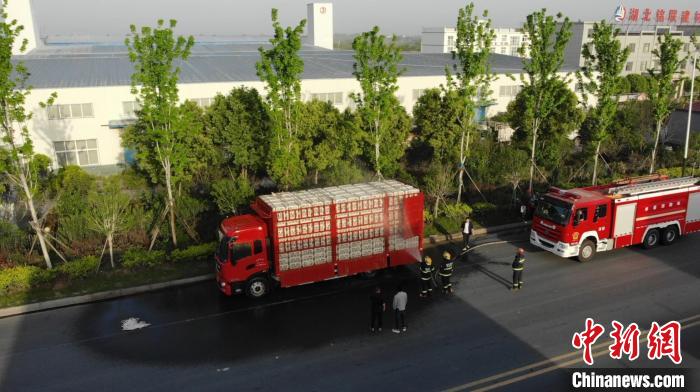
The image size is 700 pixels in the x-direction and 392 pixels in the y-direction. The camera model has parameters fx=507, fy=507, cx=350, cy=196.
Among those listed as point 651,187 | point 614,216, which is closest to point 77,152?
point 614,216

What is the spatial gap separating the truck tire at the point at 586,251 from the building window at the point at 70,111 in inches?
1147

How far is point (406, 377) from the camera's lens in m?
12.1

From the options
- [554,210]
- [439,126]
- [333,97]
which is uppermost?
[333,97]

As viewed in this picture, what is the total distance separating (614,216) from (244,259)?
1358cm

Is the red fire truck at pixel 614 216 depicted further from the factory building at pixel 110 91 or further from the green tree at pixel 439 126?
the factory building at pixel 110 91

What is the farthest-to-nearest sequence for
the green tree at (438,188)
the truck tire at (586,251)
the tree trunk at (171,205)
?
the green tree at (438,188)
the tree trunk at (171,205)
the truck tire at (586,251)

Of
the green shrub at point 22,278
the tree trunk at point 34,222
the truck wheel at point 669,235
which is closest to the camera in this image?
the green shrub at point 22,278

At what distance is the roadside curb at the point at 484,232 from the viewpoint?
21.6 m

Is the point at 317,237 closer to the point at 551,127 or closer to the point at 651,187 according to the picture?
the point at 651,187

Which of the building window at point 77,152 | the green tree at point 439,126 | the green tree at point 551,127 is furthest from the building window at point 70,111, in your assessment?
the green tree at point 551,127

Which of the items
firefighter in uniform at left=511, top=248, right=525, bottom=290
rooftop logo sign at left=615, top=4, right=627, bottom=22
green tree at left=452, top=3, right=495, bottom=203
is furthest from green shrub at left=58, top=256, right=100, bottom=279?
rooftop logo sign at left=615, top=4, right=627, bottom=22

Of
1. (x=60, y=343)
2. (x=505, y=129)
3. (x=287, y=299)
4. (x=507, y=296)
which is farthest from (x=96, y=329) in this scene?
(x=505, y=129)

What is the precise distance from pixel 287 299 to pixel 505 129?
2825cm

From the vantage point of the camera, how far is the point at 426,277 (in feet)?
52.4
